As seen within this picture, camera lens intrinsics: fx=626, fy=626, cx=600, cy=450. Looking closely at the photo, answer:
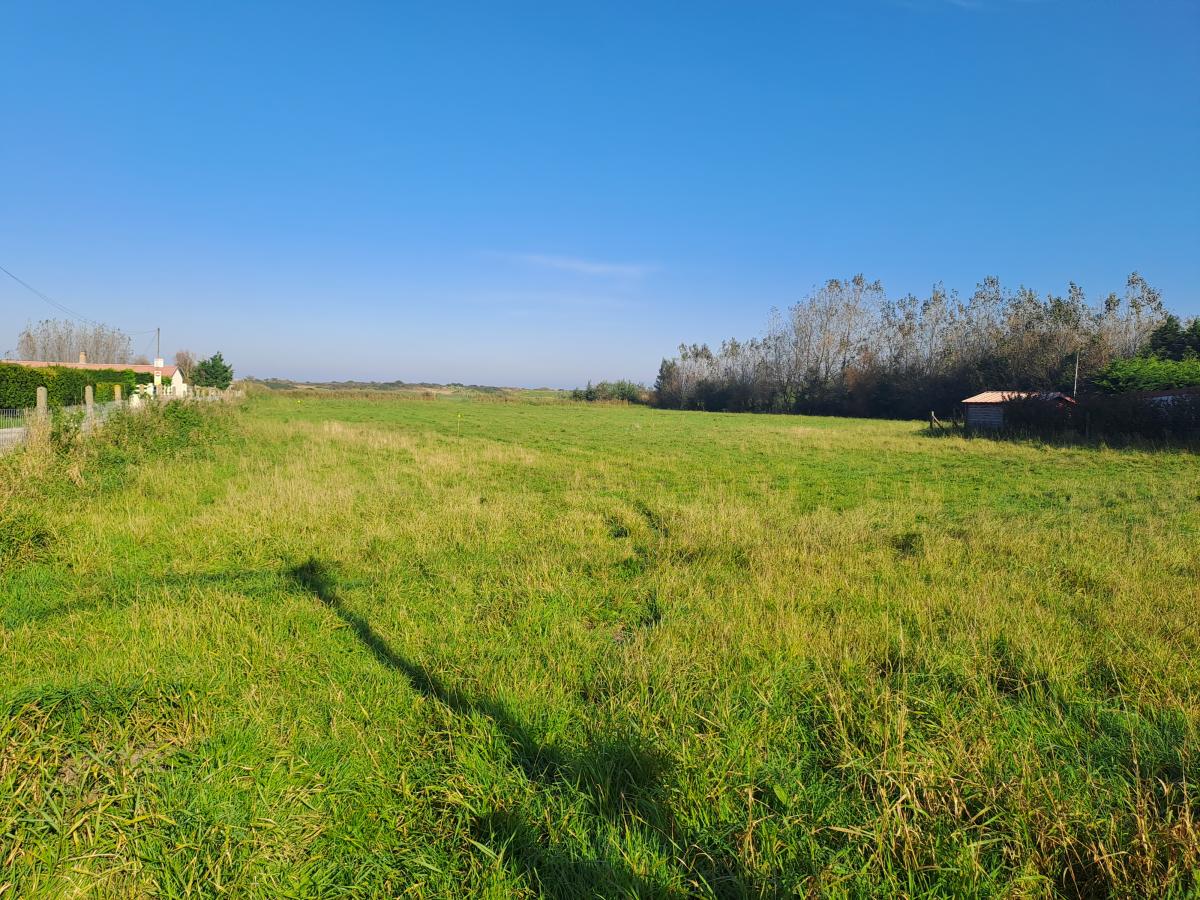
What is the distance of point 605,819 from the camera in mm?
2717

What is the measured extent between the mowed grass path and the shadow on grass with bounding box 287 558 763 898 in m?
0.02

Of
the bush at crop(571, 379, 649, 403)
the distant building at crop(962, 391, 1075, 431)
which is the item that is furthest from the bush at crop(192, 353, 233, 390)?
the distant building at crop(962, 391, 1075, 431)

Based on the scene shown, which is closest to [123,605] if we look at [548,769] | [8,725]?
[8,725]

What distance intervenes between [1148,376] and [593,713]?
4355cm

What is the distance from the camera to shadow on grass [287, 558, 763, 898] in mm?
2393

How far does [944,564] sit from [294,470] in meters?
12.0

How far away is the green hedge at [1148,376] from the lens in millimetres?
33938

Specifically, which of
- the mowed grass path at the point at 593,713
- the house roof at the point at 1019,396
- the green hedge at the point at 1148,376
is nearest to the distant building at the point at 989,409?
the house roof at the point at 1019,396

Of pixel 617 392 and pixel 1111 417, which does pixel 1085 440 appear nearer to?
pixel 1111 417

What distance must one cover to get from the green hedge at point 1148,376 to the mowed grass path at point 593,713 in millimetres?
34578

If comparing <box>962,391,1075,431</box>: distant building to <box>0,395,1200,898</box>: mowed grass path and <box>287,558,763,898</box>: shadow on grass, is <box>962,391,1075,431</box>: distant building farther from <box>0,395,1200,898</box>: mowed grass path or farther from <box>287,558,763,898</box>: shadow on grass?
<box>287,558,763,898</box>: shadow on grass

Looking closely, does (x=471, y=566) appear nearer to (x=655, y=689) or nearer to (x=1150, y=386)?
(x=655, y=689)

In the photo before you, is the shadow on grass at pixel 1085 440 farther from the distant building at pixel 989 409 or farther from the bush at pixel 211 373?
the bush at pixel 211 373

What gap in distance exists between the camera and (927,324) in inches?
2670
